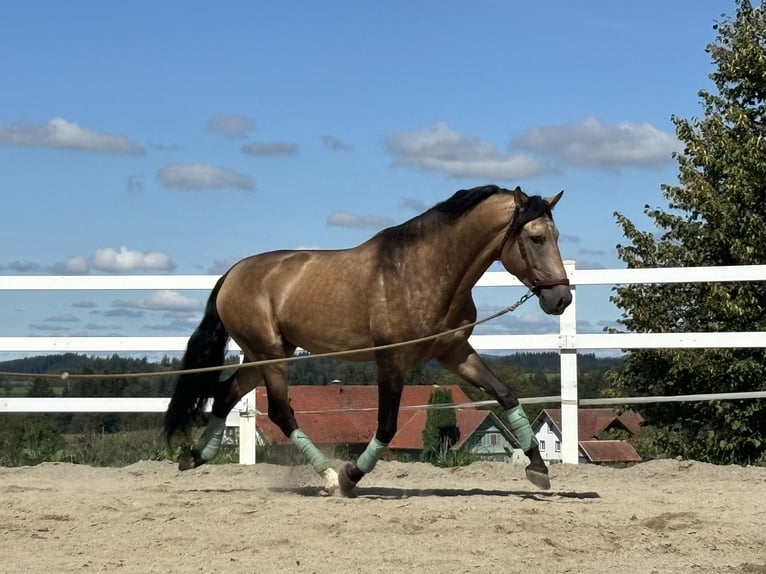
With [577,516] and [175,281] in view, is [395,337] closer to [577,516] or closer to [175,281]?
[577,516]

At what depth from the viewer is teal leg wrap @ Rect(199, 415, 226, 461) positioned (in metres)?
7.28

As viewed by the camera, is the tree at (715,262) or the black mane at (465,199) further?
the tree at (715,262)

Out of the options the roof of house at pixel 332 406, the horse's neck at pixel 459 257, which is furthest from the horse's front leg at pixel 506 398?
the roof of house at pixel 332 406

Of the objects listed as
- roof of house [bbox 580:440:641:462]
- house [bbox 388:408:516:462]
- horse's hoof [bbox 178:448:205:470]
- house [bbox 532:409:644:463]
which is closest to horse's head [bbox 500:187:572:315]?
house [bbox 388:408:516:462]

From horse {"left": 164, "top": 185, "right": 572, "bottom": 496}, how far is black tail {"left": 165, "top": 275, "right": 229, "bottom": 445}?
49 cm

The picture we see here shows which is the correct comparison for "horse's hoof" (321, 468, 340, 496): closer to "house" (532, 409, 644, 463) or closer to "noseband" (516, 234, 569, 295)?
"noseband" (516, 234, 569, 295)

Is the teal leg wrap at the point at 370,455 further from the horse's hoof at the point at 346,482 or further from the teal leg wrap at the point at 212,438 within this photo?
the teal leg wrap at the point at 212,438

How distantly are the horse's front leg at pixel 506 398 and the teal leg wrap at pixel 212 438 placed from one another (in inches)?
74.2

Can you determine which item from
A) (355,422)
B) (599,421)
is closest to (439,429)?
(355,422)

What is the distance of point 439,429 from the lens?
930 cm

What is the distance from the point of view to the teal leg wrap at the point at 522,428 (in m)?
6.19

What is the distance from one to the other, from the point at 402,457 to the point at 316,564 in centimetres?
453

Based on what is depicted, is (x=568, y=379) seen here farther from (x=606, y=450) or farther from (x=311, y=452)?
(x=606, y=450)

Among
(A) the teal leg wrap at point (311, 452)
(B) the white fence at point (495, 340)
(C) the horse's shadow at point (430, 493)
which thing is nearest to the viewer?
(C) the horse's shadow at point (430, 493)
